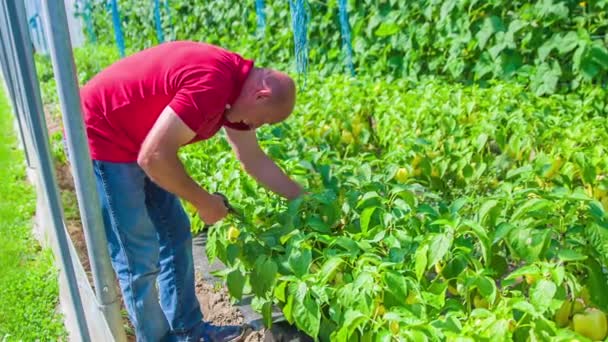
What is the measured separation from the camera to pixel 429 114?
3.55 m

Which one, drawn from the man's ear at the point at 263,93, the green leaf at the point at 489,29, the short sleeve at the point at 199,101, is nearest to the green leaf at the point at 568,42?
the green leaf at the point at 489,29

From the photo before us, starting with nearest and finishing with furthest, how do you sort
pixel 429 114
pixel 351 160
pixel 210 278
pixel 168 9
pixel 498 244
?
pixel 498 244 → pixel 351 160 → pixel 210 278 → pixel 429 114 → pixel 168 9

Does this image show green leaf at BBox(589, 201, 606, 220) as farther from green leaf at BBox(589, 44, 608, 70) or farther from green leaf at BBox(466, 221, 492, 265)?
green leaf at BBox(589, 44, 608, 70)

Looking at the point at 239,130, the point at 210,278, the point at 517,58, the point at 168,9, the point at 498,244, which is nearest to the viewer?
the point at 498,244

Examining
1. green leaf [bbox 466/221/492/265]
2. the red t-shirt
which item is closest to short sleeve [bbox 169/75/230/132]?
the red t-shirt

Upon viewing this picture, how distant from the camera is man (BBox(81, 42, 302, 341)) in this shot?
1.90 m

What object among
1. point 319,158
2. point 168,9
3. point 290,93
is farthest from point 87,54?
point 290,93

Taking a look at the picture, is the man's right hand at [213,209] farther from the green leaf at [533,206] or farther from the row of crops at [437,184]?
the green leaf at [533,206]

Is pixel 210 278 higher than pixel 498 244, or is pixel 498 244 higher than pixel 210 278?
pixel 498 244

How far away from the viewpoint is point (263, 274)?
194 cm

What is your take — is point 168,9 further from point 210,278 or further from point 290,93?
point 290,93

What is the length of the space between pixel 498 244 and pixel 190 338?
4.01ft

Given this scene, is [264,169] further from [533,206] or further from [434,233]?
[533,206]

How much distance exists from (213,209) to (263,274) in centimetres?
29
